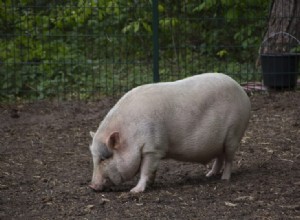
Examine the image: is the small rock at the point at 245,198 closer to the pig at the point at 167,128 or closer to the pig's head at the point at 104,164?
the pig at the point at 167,128

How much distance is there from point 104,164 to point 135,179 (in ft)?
2.18

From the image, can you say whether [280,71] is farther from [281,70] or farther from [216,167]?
[216,167]

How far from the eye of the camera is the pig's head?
607cm

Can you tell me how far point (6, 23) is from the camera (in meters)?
10.8

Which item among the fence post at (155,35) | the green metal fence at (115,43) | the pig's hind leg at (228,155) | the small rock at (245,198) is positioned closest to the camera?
the small rock at (245,198)

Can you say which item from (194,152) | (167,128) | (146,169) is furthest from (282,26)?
(146,169)

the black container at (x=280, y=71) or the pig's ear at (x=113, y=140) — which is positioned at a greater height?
the pig's ear at (x=113, y=140)

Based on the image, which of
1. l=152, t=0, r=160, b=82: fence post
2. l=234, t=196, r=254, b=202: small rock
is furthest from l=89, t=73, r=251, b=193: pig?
l=152, t=0, r=160, b=82: fence post

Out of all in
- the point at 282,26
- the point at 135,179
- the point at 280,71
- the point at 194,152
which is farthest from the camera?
the point at 282,26

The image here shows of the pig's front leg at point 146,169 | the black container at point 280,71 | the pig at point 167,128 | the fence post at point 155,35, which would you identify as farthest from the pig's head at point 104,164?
the black container at point 280,71

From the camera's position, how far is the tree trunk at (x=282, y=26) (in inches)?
432

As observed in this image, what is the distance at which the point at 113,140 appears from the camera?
605 centimetres

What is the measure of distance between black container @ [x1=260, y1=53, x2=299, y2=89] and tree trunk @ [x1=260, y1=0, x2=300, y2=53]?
578 millimetres

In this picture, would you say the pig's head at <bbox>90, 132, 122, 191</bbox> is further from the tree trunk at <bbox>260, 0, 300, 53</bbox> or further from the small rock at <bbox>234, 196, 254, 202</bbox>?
the tree trunk at <bbox>260, 0, 300, 53</bbox>
